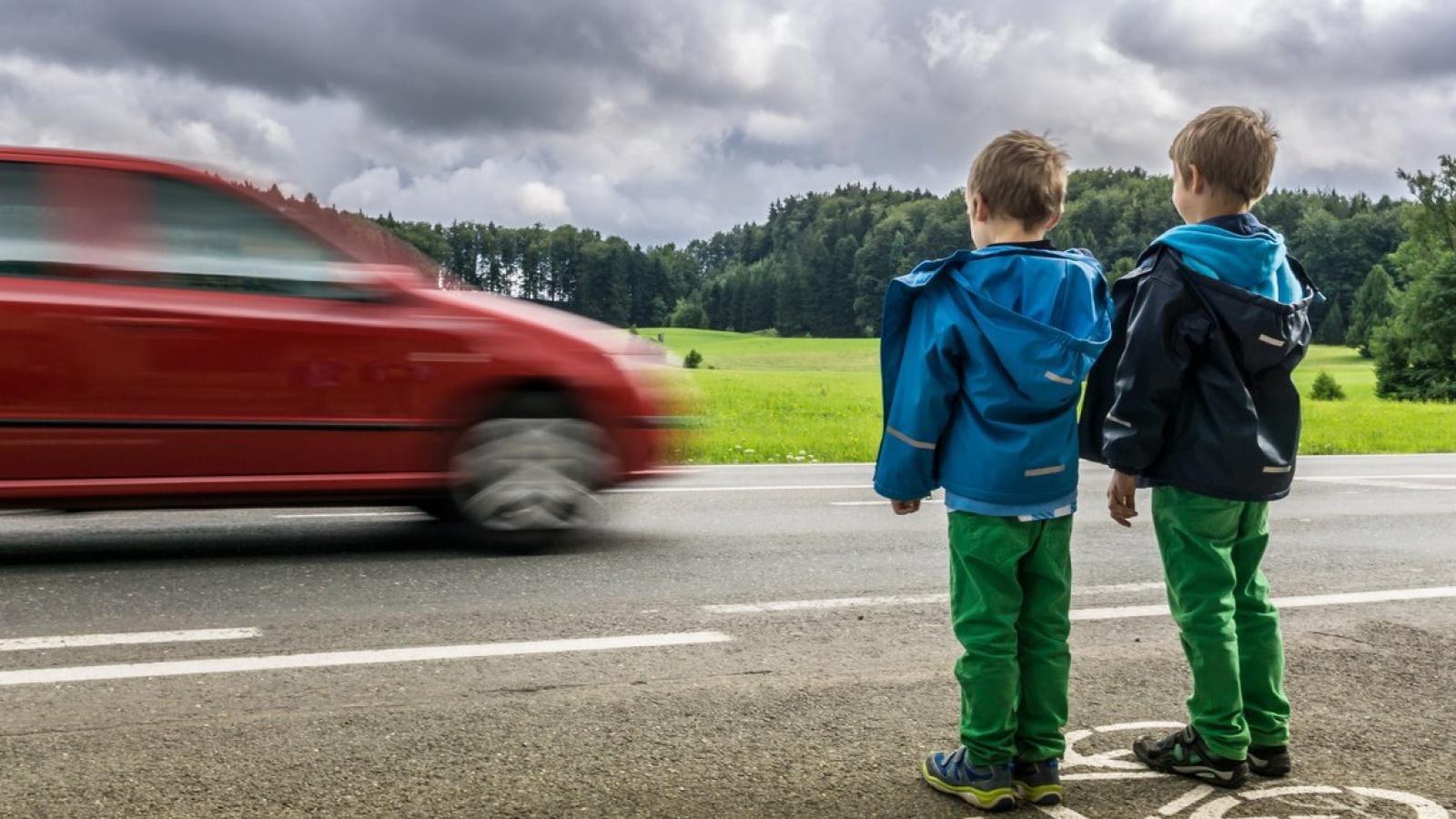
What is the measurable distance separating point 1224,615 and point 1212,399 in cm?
51

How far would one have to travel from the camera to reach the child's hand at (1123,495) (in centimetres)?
321

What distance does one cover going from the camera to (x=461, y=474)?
635 cm

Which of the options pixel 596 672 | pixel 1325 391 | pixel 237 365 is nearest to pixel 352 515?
pixel 237 365

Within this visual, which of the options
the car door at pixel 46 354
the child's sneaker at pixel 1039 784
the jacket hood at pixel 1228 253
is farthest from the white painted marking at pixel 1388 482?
the car door at pixel 46 354

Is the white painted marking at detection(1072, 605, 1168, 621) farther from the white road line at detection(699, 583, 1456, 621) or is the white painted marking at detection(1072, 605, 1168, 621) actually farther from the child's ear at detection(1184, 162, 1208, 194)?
the child's ear at detection(1184, 162, 1208, 194)

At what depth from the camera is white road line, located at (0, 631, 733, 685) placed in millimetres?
4082

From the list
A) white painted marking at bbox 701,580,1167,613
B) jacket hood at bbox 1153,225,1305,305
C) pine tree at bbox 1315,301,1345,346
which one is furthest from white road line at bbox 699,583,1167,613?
pine tree at bbox 1315,301,1345,346

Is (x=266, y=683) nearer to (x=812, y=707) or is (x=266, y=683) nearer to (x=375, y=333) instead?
(x=812, y=707)

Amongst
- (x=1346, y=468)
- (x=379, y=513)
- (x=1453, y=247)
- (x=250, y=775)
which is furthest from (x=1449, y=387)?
(x=250, y=775)

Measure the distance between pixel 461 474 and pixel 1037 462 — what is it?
12.7 feet

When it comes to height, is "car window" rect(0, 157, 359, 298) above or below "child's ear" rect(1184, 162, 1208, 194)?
below

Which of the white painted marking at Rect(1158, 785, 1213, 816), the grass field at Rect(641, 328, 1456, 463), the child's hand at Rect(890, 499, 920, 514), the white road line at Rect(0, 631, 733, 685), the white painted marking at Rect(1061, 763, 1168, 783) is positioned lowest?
the grass field at Rect(641, 328, 1456, 463)

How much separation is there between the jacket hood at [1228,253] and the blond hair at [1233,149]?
4.5 inches

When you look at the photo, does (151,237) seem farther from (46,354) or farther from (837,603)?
(837,603)
